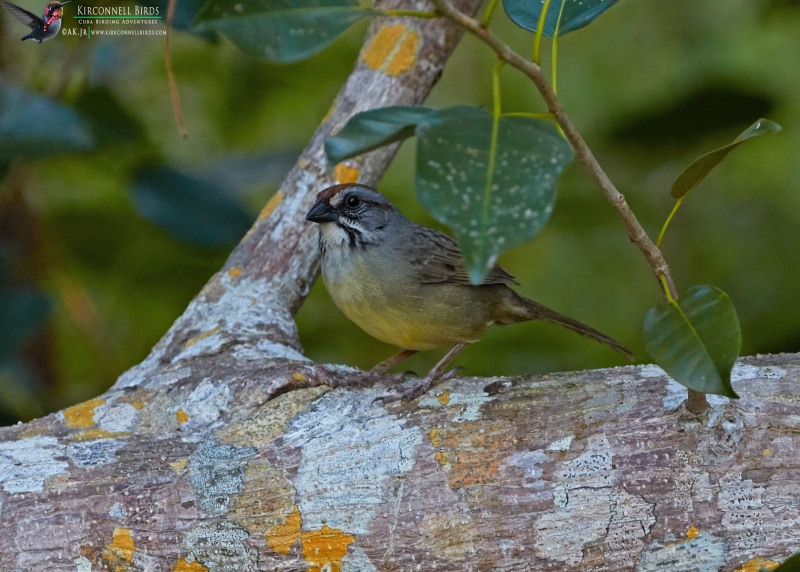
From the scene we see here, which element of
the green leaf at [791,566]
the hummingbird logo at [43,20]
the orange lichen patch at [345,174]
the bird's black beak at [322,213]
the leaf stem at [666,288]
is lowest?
the green leaf at [791,566]

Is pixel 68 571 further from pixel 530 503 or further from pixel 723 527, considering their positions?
pixel 723 527

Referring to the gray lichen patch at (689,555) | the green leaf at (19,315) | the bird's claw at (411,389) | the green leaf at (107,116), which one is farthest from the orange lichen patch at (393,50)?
the gray lichen patch at (689,555)

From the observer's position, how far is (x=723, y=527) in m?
2.57

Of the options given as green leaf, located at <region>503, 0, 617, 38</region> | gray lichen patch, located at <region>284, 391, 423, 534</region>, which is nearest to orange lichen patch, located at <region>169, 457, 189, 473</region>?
gray lichen patch, located at <region>284, 391, 423, 534</region>

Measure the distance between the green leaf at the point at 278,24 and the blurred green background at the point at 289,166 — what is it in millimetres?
1993

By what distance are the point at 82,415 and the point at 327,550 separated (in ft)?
3.70

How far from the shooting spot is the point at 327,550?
2.65m

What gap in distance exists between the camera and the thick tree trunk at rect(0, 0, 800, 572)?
2.59m

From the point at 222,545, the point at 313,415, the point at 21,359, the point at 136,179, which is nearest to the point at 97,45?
the point at 136,179

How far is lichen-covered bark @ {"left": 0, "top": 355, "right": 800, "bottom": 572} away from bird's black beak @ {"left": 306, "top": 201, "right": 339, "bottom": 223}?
3.95 ft

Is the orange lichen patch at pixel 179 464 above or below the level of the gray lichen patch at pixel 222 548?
above

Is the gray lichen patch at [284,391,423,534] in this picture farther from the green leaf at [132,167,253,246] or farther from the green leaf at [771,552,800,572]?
the green leaf at [132,167,253,246]

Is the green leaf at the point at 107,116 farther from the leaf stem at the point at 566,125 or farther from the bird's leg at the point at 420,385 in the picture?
the leaf stem at the point at 566,125

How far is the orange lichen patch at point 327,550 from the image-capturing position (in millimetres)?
2654
